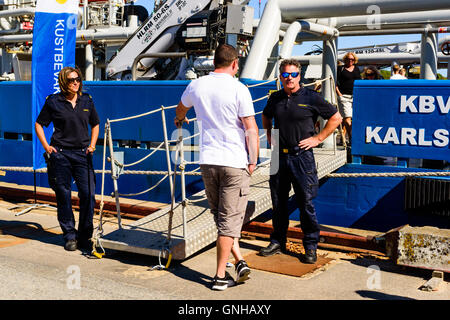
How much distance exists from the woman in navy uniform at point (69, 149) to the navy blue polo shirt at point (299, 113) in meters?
2.19

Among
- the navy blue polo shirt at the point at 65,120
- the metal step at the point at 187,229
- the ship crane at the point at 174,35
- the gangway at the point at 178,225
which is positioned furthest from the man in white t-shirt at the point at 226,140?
the ship crane at the point at 174,35

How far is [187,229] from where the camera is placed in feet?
19.4

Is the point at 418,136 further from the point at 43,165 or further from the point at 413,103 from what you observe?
the point at 43,165

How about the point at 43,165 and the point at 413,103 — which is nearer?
the point at 413,103

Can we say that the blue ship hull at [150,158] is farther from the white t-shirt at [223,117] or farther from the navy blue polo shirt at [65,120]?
the white t-shirt at [223,117]

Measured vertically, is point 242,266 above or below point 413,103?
below

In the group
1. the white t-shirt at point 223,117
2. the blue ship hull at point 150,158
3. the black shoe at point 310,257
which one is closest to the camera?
the white t-shirt at point 223,117

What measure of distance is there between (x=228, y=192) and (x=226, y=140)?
434 millimetres

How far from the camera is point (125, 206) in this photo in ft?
27.0

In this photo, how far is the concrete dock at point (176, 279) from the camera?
4.70 m

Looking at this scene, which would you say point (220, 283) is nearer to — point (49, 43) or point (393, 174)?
Result: point (393, 174)

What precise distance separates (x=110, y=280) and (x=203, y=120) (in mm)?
1684

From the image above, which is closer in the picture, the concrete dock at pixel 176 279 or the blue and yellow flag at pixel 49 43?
the concrete dock at pixel 176 279
